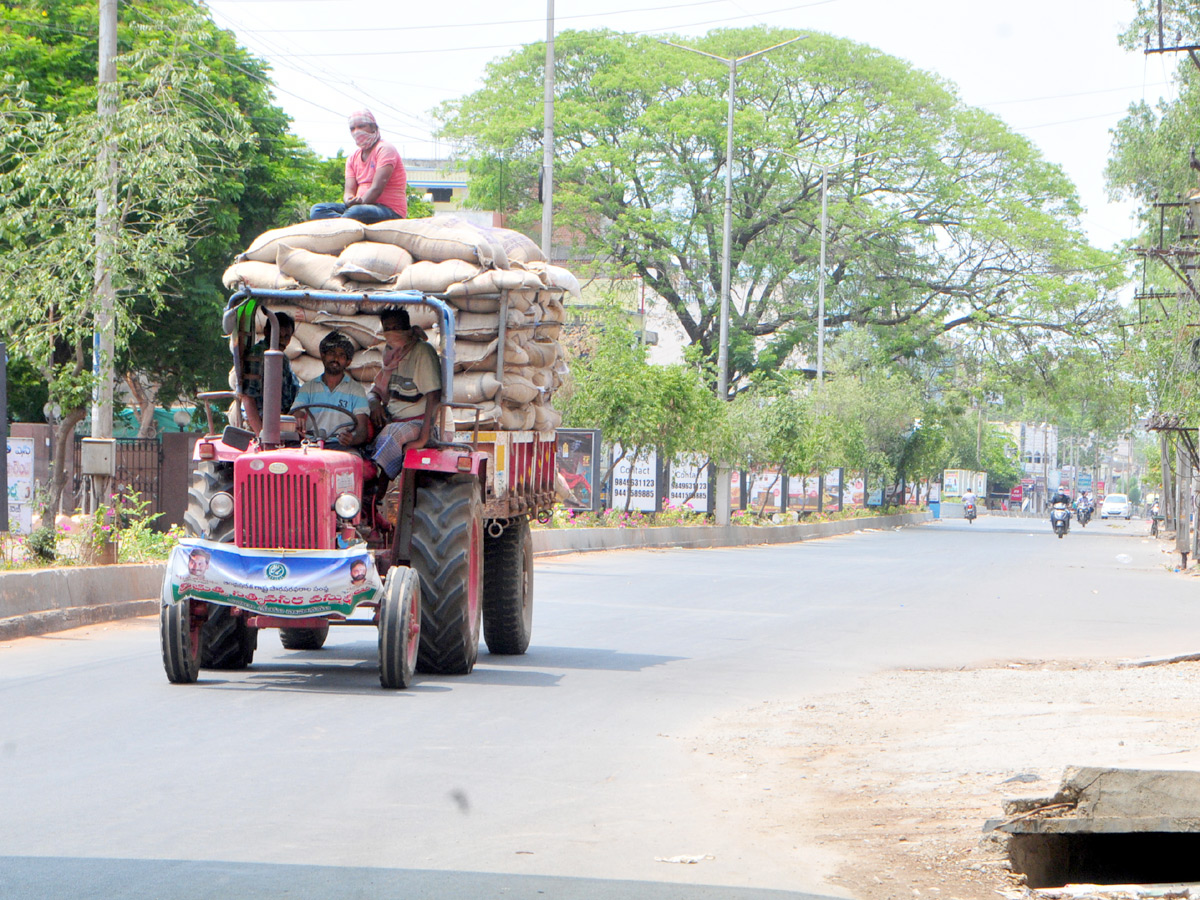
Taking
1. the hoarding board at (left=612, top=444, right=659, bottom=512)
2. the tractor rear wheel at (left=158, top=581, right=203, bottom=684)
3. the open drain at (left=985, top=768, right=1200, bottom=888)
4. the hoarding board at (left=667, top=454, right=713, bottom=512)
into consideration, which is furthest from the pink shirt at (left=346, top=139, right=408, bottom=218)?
the hoarding board at (left=667, top=454, right=713, bottom=512)

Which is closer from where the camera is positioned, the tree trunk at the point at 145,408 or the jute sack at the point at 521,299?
the jute sack at the point at 521,299

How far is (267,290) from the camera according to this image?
36.8 ft

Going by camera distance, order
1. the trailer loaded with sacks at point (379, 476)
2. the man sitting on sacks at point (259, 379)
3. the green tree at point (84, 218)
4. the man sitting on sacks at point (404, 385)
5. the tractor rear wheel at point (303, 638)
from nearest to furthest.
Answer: the trailer loaded with sacks at point (379, 476)
the man sitting on sacks at point (404, 385)
the man sitting on sacks at point (259, 379)
the tractor rear wheel at point (303, 638)
the green tree at point (84, 218)

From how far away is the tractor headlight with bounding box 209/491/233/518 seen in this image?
1032 centimetres

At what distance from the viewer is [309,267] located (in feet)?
38.9

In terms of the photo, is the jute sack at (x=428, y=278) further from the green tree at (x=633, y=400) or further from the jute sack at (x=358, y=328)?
the green tree at (x=633, y=400)

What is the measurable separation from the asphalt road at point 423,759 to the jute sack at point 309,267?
9.61 feet

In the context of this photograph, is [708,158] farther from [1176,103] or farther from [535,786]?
[535,786]

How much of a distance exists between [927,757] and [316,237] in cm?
628

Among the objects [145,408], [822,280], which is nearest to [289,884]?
[145,408]

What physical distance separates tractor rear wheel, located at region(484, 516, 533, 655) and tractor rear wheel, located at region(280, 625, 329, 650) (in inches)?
56.7

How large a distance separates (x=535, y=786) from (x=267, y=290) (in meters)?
5.10

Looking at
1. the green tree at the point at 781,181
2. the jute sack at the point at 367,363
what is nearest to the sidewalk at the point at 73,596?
the jute sack at the point at 367,363

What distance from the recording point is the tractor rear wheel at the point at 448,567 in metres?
10.8
